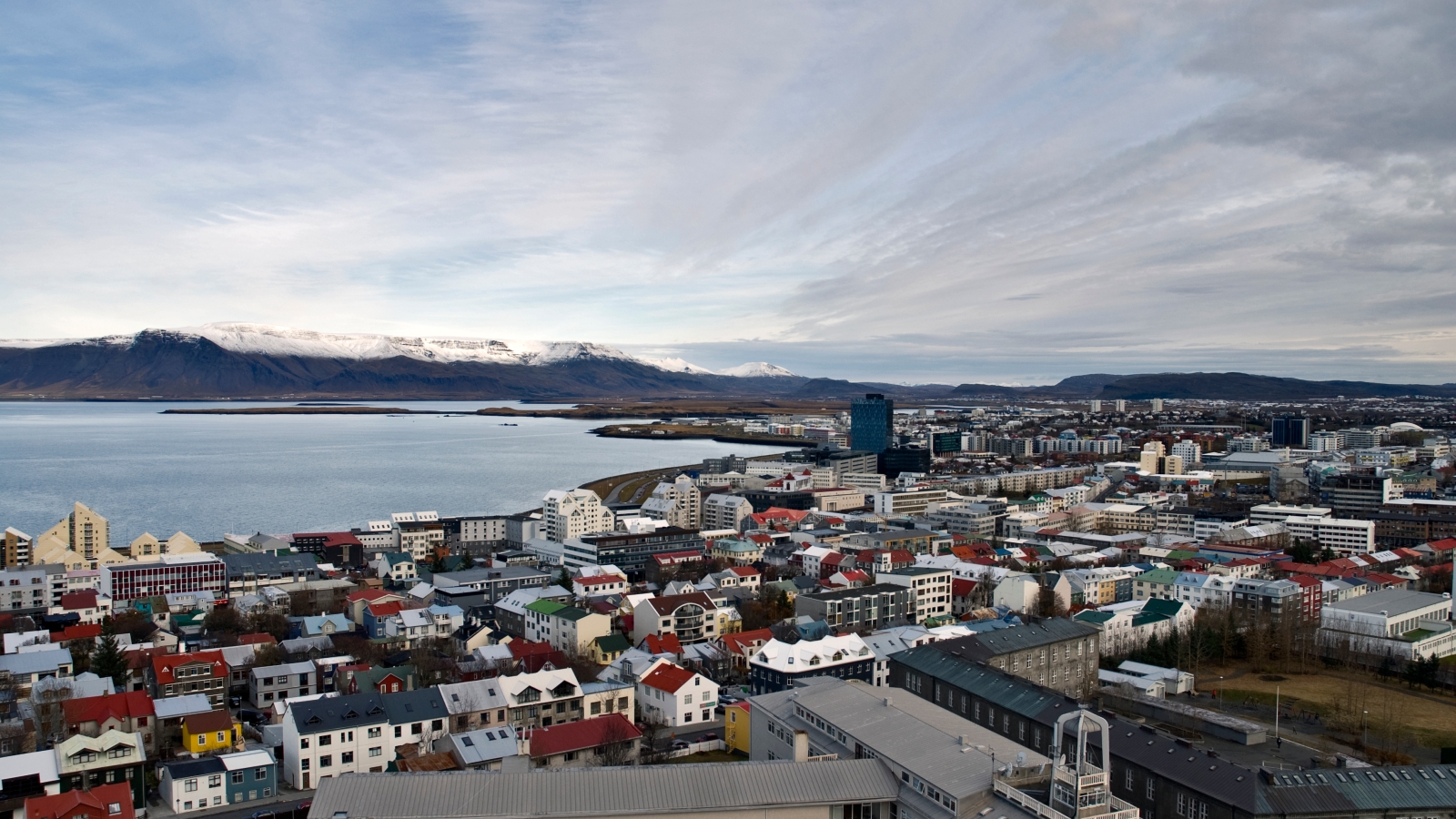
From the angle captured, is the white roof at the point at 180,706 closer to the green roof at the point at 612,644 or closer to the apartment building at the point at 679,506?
the green roof at the point at 612,644

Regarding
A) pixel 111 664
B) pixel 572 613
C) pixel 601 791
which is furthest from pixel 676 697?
pixel 111 664

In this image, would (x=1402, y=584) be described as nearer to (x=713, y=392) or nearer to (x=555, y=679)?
(x=555, y=679)

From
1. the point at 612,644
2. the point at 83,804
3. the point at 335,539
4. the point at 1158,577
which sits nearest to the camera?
the point at 83,804

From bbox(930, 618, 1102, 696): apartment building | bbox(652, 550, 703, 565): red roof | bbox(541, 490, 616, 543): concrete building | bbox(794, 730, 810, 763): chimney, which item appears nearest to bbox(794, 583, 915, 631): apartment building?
bbox(930, 618, 1102, 696): apartment building

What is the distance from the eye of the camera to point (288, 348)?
137625mm

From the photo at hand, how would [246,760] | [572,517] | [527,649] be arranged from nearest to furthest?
[246,760], [527,649], [572,517]

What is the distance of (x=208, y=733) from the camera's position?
8344 millimetres

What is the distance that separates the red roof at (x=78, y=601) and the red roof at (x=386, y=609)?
4.06 meters

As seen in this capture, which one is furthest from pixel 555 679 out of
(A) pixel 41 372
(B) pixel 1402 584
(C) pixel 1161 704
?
(A) pixel 41 372

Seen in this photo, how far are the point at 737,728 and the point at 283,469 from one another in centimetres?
3286

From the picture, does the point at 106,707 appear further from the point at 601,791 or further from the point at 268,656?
the point at 601,791

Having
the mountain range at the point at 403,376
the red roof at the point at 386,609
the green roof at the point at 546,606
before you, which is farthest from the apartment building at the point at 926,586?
the mountain range at the point at 403,376

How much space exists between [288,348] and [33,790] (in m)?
143

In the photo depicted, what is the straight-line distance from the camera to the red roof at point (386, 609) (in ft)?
41.9
